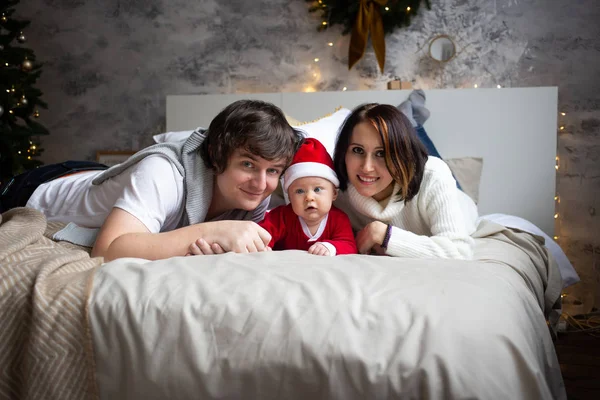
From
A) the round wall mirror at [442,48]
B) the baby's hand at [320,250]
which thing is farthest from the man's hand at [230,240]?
the round wall mirror at [442,48]

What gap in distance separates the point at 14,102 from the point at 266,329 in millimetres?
2494

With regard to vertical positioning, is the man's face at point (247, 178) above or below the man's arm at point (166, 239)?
above

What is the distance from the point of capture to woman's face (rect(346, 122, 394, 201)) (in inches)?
59.9

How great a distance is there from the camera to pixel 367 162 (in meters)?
1.51

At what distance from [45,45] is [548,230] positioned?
3.27m

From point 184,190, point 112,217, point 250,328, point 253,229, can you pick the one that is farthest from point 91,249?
point 250,328

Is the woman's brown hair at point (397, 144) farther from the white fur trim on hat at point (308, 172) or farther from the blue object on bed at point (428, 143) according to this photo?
the blue object on bed at point (428, 143)

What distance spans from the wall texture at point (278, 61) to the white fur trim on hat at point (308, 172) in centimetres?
168

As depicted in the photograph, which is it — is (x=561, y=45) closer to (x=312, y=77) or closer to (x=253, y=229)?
(x=312, y=77)

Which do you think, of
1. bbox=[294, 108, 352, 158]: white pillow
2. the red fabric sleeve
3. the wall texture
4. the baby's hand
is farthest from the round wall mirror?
the baby's hand

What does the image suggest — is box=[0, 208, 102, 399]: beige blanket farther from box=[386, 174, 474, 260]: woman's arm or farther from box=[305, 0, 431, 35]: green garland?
box=[305, 0, 431, 35]: green garland

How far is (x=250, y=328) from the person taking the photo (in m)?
0.80

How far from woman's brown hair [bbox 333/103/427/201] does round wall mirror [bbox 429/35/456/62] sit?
1.55 m

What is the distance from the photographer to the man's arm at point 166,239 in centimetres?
122
